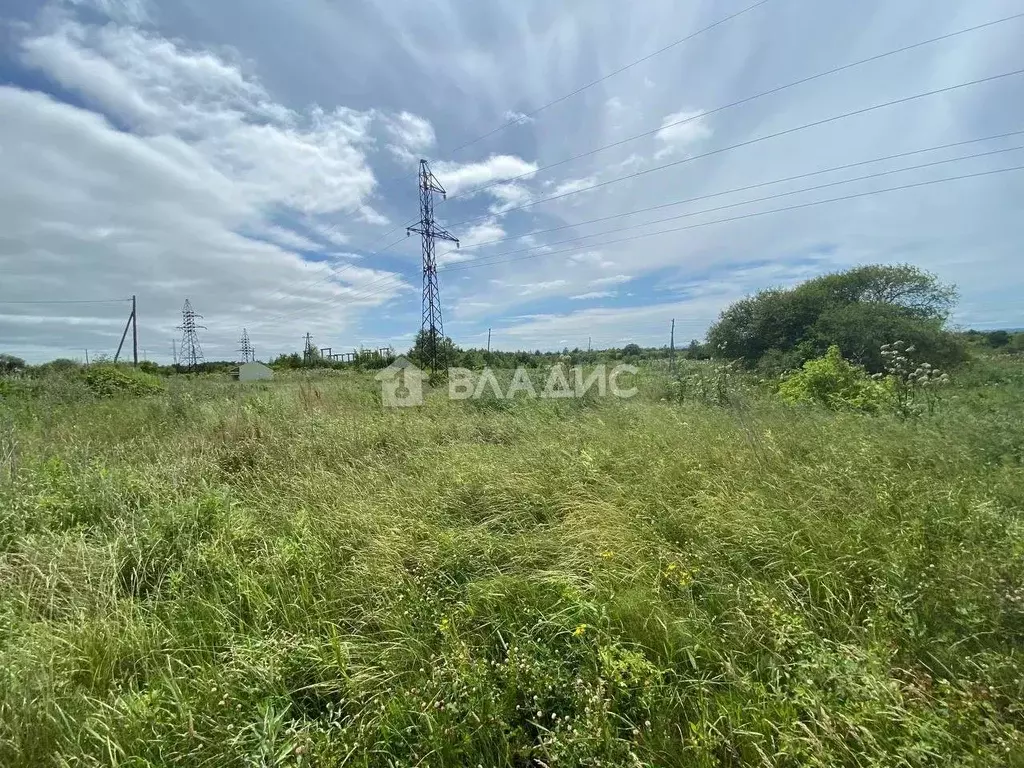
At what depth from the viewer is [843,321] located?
11.7 m

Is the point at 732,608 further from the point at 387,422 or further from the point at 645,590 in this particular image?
the point at 387,422

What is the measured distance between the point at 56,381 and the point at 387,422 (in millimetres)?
8716

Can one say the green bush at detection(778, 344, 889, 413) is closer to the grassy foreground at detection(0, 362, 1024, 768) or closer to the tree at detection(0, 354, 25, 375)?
the grassy foreground at detection(0, 362, 1024, 768)

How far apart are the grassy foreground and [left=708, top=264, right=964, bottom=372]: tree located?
8.35m

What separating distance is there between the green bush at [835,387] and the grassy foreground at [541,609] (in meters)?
1.70

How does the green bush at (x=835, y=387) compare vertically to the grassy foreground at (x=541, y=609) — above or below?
above

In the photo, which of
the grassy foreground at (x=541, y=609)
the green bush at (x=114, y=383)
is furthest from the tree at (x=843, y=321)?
the green bush at (x=114, y=383)

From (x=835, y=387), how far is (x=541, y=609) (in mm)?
6996

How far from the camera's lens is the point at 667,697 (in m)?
1.53

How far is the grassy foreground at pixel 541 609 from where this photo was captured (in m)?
1.38

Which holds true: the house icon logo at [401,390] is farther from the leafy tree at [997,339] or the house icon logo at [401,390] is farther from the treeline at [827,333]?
the leafy tree at [997,339]

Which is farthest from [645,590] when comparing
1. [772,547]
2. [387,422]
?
[387,422]

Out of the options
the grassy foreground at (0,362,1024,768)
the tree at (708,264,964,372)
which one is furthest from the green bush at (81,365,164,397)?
the tree at (708,264,964,372)

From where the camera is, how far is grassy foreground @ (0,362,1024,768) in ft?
4.54
